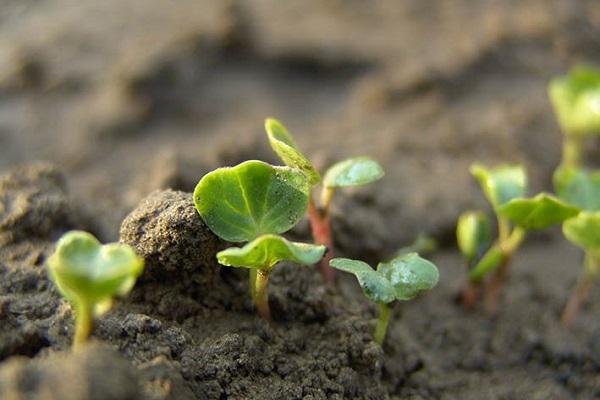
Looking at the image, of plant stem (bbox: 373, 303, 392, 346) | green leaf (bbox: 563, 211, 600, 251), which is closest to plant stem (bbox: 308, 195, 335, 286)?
plant stem (bbox: 373, 303, 392, 346)

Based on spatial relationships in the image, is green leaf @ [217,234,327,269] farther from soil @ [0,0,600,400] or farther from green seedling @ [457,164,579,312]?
green seedling @ [457,164,579,312]

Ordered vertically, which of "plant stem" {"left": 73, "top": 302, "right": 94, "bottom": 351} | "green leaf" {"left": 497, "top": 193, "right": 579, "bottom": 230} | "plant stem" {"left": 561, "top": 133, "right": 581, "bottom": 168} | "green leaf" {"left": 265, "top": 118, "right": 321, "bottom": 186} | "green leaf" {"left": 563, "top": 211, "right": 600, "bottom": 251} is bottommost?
"plant stem" {"left": 561, "top": 133, "right": 581, "bottom": 168}

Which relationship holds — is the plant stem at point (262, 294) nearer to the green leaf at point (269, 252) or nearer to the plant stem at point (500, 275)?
the green leaf at point (269, 252)

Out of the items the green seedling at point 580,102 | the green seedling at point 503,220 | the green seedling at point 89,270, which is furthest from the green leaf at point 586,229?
the green seedling at point 89,270

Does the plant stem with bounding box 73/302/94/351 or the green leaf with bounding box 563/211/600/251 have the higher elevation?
the plant stem with bounding box 73/302/94/351

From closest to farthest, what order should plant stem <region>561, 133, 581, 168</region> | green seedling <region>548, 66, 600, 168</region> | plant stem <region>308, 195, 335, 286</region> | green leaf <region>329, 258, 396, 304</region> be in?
green leaf <region>329, 258, 396, 304</region> < plant stem <region>308, 195, 335, 286</region> < green seedling <region>548, 66, 600, 168</region> < plant stem <region>561, 133, 581, 168</region>

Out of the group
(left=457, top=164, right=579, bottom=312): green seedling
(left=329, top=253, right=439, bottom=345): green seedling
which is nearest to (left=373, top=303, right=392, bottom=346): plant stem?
(left=329, top=253, right=439, bottom=345): green seedling

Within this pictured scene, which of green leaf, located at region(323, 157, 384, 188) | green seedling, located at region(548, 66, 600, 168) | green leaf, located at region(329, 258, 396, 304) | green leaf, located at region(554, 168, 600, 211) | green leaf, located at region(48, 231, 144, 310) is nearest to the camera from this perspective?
green leaf, located at region(48, 231, 144, 310)

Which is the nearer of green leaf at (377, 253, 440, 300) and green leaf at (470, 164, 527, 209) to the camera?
green leaf at (377, 253, 440, 300)

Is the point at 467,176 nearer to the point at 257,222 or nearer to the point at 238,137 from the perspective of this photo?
the point at 238,137
